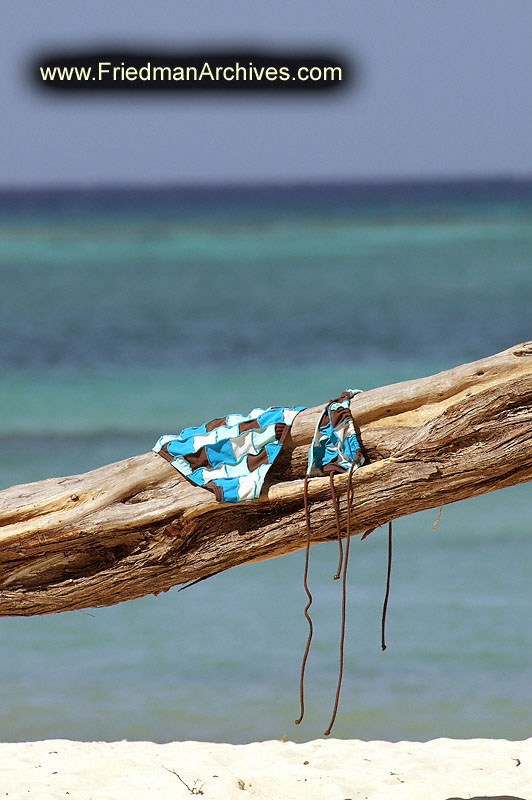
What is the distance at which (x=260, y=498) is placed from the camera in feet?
7.61

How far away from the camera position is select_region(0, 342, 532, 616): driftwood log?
7.40 feet

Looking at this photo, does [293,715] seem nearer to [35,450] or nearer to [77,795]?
[77,795]

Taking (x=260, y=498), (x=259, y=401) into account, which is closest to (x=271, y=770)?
(x=260, y=498)

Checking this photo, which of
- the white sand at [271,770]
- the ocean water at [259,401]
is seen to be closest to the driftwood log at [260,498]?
the white sand at [271,770]

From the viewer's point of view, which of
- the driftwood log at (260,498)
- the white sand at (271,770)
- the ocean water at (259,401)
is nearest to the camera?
the driftwood log at (260,498)

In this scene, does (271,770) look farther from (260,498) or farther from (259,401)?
(259,401)

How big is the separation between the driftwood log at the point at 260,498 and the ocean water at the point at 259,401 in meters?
1.64

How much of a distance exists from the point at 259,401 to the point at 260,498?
7722 mm

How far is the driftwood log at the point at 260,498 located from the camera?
7.40 feet

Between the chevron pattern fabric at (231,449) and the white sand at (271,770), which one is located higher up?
the chevron pattern fabric at (231,449)

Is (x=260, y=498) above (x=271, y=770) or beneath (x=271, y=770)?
above

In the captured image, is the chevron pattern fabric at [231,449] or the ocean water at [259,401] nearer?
the chevron pattern fabric at [231,449]

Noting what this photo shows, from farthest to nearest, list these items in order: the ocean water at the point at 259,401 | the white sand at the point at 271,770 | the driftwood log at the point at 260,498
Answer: the ocean water at the point at 259,401, the white sand at the point at 271,770, the driftwood log at the point at 260,498

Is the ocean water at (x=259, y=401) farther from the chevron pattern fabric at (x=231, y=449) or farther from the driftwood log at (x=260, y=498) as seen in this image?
the chevron pattern fabric at (x=231, y=449)
